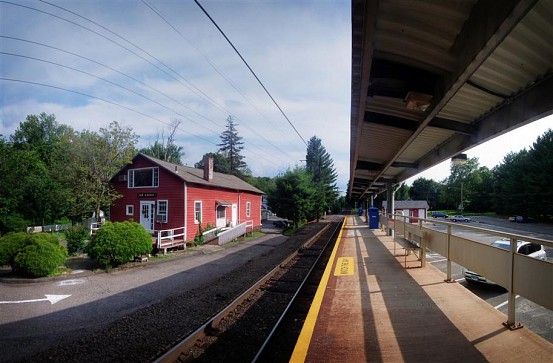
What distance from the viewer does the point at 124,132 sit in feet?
78.5

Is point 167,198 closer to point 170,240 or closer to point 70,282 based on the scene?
point 170,240

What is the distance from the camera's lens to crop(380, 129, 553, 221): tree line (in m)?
47.8

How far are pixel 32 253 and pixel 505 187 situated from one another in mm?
74477

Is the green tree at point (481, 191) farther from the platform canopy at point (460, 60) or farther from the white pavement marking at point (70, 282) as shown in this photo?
the white pavement marking at point (70, 282)

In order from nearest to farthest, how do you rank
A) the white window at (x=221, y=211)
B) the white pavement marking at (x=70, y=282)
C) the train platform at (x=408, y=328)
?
the train platform at (x=408, y=328) < the white pavement marking at (x=70, y=282) < the white window at (x=221, y=211)

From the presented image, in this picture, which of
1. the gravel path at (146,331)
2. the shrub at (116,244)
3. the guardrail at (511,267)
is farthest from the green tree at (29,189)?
the guardrail at (511,267)

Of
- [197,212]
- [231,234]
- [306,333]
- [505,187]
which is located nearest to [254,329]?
[306,333]

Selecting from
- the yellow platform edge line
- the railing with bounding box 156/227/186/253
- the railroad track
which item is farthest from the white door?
the yellow platform edge line

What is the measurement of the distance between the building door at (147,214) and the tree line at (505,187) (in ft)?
87.3

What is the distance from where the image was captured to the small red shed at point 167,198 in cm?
2069

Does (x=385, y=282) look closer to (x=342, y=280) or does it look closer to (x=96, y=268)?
(x=342, y=280)

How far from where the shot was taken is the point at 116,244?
12477 mm

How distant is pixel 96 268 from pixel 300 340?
11454mm

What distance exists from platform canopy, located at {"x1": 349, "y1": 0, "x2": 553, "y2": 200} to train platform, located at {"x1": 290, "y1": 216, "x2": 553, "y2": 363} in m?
2.72
